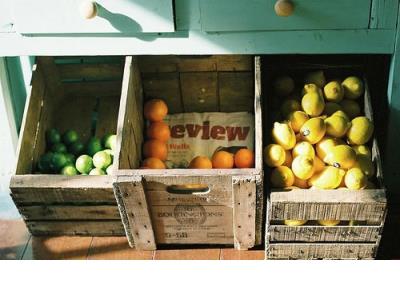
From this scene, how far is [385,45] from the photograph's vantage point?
5.65ft

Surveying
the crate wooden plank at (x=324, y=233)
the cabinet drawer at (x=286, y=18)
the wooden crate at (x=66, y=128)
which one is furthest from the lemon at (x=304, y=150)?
the wooden crate at (x=66, y=128)

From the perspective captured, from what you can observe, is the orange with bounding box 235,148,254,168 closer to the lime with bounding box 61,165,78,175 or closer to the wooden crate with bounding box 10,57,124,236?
the wooden crate with bounding box 10,57,124,236

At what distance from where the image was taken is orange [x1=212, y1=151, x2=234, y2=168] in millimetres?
1917

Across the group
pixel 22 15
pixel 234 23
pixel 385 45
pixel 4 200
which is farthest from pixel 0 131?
pixel 385 45

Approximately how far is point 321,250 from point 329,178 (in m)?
0.26

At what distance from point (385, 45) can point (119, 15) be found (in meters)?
0.85

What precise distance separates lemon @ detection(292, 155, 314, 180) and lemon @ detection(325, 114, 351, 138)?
5.9 inches

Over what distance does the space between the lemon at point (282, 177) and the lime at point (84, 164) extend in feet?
2.24

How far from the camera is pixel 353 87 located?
6.29 feet

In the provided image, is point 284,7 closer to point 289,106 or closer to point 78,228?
point 289,106

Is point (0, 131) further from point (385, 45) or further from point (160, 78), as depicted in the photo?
point (385, 45)

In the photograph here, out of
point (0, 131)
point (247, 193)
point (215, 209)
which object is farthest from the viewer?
point (0, 131)

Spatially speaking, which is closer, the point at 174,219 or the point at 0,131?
the point at 174,219

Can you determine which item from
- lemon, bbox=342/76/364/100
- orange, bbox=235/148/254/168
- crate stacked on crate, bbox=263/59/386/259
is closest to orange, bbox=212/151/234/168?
orange, bbox=235/148/254/168
